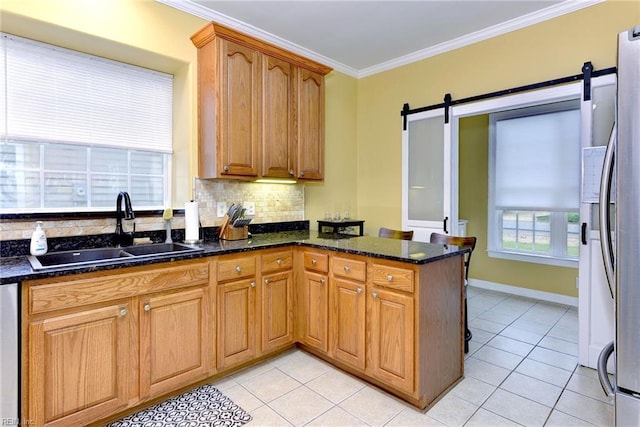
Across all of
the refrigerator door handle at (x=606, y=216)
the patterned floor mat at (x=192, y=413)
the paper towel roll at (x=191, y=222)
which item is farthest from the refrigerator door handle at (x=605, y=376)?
the paper towel roll at (x=191, y=222)

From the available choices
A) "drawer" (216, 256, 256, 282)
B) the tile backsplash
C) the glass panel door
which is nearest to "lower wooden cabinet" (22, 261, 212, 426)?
"drawer" (216, 256, 256, 282)

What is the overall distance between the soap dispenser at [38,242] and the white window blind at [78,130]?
0.33 metres

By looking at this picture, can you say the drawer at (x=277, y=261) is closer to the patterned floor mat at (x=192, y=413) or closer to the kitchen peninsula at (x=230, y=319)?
the kitchen peninsula at (x=230, y=319)

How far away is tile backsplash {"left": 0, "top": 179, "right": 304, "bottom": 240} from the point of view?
2.11 metres

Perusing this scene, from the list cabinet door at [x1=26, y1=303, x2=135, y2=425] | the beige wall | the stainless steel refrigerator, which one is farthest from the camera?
the beige wall

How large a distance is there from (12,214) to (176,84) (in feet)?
4.94

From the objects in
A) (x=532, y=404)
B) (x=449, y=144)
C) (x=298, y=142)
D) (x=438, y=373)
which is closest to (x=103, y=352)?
(x=438, y=373)

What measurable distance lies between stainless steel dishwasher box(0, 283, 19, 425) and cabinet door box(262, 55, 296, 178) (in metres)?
1.77

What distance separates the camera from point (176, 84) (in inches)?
114

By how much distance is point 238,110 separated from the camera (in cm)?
270

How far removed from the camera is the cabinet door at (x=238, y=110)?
262 centimetres

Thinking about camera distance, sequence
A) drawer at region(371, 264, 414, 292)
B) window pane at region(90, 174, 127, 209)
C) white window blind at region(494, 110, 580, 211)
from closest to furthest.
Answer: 1. drawer at region(371, 264, 414, 292)
2. window pane at region(90, 174, 127, 209)
3. white window blind at region(494, 110, 580, 211)

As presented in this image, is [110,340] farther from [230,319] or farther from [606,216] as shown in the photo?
[606,216]

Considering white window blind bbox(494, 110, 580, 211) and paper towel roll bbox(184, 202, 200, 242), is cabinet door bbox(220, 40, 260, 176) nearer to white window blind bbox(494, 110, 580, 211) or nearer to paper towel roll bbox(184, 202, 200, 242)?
paper towel roll bbox(184, 202, 200, 242)
